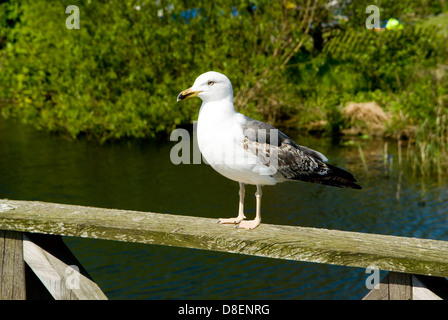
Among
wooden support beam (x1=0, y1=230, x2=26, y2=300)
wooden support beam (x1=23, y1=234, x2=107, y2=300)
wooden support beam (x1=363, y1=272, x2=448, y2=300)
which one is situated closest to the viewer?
wooden support beam (x1=363, y1=272, x2=448, y2=300)

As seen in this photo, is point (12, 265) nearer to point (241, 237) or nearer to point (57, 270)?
point (57, 270)

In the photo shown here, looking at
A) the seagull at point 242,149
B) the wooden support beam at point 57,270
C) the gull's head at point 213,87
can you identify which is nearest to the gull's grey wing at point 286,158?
the seagull at point 242,149

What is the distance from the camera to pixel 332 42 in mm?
21578

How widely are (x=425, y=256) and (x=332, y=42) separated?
19.9 metres

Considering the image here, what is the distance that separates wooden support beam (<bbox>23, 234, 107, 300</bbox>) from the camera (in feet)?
9.45

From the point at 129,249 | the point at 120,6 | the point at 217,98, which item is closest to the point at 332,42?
the point at 120,6

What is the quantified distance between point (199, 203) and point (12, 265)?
7.74 meters

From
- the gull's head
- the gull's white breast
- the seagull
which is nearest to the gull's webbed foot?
the seagull

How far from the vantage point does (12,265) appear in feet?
9.87

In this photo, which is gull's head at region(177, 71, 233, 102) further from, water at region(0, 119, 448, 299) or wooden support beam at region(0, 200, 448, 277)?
water at region(0, 119, 448, 299)

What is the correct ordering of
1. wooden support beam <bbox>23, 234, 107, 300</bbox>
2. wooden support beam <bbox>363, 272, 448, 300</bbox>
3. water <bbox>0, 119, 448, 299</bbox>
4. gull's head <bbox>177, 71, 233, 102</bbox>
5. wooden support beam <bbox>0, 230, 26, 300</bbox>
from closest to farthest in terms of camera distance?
wooden support beam <bbox>363, 272, 448, 300</bbox>
wooden support beam <bbox>23, 234, 107, 300</bbox>
wooden support beam <bbox>0, 230, 26, 300</bbox>
gull's head <bbox>177, 71, 233, 102</bbox>
water <bbox>0, 119, 448, 299</bbox>

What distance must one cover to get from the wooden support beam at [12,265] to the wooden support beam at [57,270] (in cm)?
4
